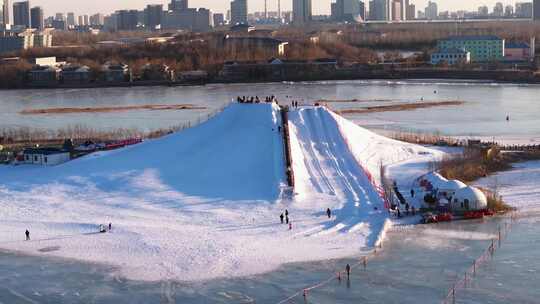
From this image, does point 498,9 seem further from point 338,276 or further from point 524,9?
point 338,276

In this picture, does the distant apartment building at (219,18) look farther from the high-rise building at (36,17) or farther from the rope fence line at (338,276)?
the rope fence line at (338,276)

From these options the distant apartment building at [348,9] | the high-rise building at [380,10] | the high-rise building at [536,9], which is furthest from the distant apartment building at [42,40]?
the high-rise building at [380,10]

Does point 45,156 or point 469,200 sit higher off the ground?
point 45,156

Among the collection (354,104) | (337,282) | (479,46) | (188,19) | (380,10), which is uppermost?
(380,10)

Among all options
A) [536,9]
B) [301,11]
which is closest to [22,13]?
[301,11]

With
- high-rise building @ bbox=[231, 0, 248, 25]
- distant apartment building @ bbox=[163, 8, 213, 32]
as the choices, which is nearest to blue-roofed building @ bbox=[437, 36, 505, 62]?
distant apartment building @ bbox=[163, 8, 213, 32]

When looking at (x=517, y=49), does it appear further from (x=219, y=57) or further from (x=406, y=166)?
(x=406, y=166)
